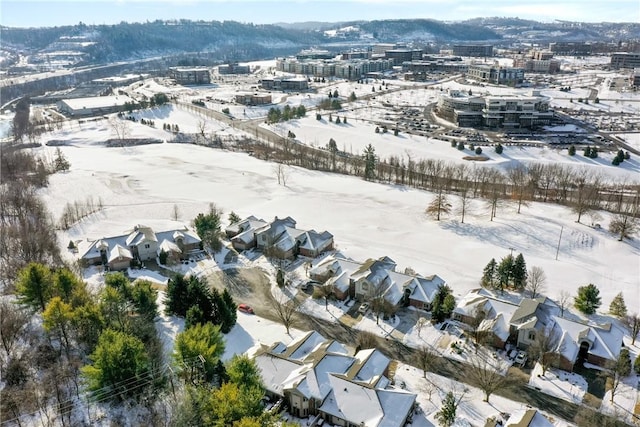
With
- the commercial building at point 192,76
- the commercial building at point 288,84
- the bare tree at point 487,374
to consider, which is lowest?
the bare tree at point 487,374

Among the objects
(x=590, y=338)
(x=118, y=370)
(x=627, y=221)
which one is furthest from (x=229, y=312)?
(x=627, y=221)

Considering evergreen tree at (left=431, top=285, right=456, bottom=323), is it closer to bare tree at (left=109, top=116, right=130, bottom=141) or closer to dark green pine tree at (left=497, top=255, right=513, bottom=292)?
dark green pine tree at (left=497, top=255, right=513, bottom=292)

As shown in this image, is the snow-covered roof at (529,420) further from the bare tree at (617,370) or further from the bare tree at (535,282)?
the bare tree at (535,282)

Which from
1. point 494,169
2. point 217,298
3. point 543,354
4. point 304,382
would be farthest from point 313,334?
point 494,169

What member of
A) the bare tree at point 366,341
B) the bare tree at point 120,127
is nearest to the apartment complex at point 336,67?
the bare tree at point 120,127

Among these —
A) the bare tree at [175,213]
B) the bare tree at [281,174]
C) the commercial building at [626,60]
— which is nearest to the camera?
the bare tree at [175,213]

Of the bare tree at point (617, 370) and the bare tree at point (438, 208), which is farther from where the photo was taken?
the bare tree at point (438, 208)

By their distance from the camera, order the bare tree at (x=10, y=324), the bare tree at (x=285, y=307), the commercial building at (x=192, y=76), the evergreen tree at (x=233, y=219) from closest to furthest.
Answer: the bare tree at (x=10, y=324), the bare tree at (x=285, y=307), the evergreen tree at (x=233, y=219), the commercial building at (x=192, y=76)
